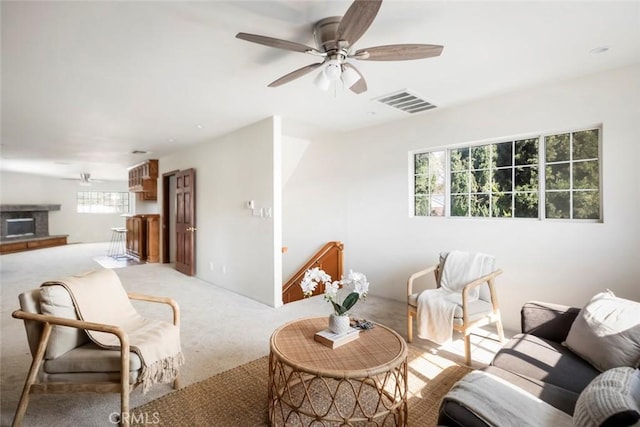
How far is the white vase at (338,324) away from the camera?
1.98 metres

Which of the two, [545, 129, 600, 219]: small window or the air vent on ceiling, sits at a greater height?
the air vent on ceiling

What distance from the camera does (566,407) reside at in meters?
1.41

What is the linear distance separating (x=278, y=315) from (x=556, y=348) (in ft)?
8.69

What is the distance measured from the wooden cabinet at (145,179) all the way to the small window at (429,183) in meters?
6.09

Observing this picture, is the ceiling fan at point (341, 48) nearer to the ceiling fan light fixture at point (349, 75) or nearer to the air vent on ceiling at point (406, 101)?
the ceiling fan light fixture at point (349, 75)

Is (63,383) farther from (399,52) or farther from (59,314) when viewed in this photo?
(399,52)

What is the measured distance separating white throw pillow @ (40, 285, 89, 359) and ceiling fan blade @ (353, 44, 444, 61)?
2.32 metres

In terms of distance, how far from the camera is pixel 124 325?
85.0 inches

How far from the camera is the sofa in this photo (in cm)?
118

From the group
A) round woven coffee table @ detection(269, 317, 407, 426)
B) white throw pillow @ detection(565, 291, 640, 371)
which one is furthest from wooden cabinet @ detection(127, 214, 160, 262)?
white throw pillow @ detection(565, 291, 640, 371)

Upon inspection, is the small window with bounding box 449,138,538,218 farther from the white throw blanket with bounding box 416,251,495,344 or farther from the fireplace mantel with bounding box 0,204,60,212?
the fireplace mantel with bounding box 0,204,60,212

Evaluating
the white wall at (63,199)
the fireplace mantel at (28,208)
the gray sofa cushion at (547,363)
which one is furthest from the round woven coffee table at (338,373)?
the white wall at (63,199)

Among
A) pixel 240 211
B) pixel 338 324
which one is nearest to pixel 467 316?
pixel 338 324

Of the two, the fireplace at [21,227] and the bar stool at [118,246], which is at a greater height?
the fireplace at [21,227]
